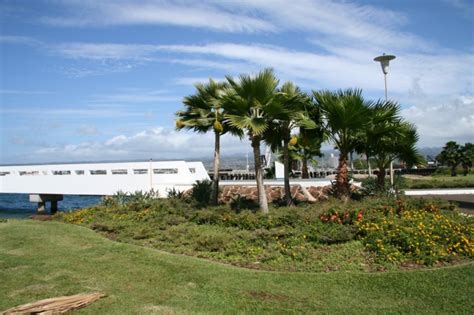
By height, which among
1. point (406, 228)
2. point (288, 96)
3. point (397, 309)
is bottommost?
point (397, 309)

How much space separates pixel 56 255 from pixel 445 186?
2156 centimetres

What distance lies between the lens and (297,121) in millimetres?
12328

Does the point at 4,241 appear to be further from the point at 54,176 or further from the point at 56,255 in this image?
the point at 54,176

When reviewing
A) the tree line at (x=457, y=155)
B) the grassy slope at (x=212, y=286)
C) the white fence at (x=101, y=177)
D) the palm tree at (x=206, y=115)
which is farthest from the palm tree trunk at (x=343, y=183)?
the tree line at (x=457, y=155)

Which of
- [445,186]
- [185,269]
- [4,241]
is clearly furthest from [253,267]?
[445,186]

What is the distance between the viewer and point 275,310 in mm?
5426

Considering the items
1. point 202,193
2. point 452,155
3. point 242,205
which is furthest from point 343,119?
point 452,155

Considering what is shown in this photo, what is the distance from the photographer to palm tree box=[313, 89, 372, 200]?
11539 mm

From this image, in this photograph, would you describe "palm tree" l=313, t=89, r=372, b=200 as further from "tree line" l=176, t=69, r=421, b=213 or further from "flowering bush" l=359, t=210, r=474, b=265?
"flowering bush" l=359, t=210, r=474, b=265

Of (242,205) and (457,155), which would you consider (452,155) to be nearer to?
(457,155)

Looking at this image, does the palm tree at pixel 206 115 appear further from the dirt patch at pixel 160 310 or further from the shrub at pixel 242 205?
the dirt patch at pixel 160 310

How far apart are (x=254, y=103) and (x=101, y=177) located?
13.4 metres

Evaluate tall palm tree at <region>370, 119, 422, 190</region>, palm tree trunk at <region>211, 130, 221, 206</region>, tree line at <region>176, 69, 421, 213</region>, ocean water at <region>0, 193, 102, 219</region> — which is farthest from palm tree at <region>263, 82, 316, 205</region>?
ocean water at <region>0, 193, 102, 219</region>

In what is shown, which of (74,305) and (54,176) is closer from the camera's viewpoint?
(74,305)
